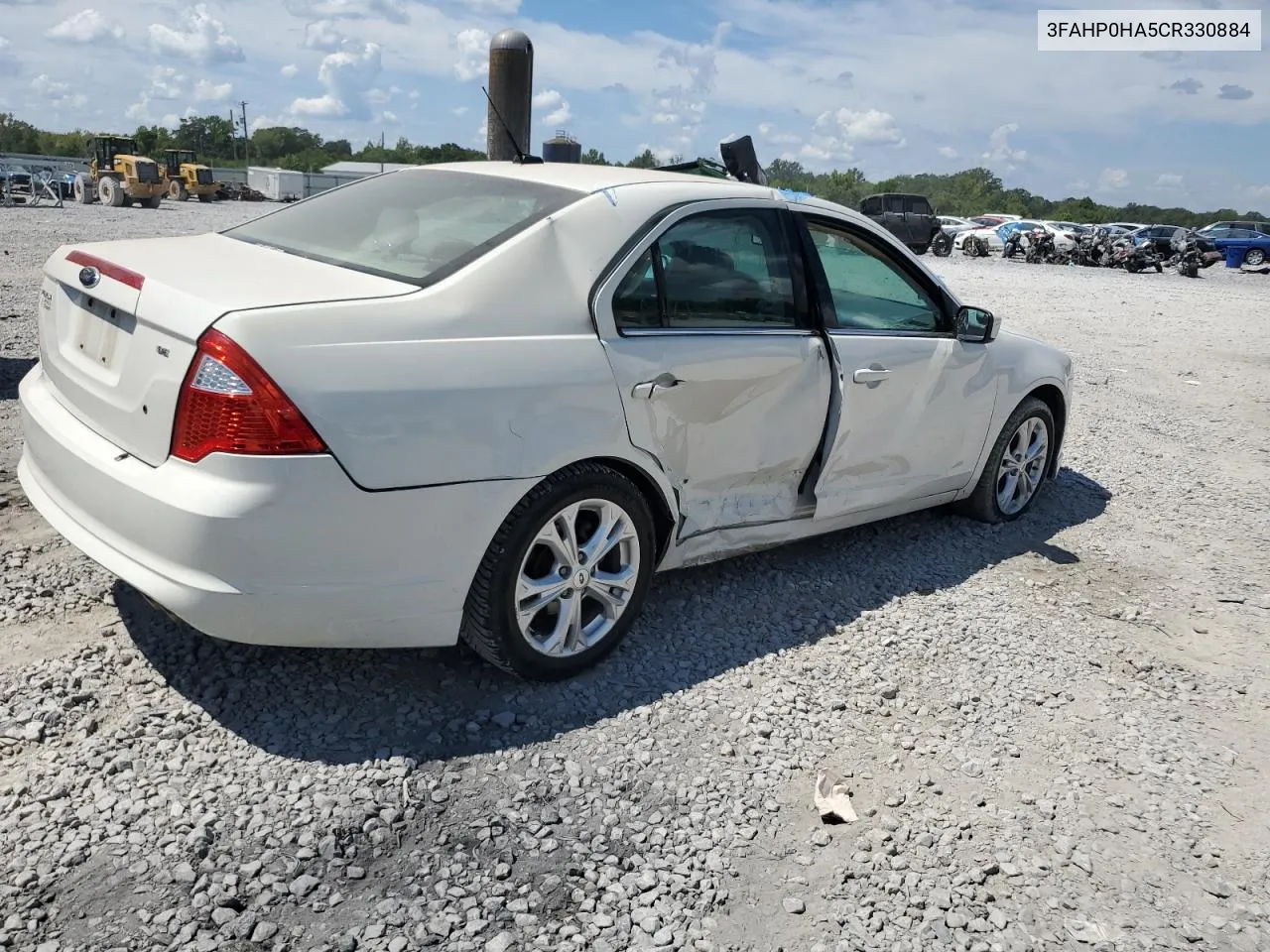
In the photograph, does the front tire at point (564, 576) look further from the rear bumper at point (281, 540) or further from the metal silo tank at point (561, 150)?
the metal silo tank at point (561, 150)

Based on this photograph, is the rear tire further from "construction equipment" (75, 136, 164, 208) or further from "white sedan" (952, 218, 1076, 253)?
"white sedan" (952, 218, 1076, 253)

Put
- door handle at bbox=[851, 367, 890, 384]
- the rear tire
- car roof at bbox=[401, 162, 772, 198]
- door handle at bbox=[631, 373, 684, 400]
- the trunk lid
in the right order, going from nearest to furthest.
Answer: the trunk lid → door handle at bbox=[631, 373, 684, 400] → car roof at bbox=[401, 162, 772, 198] → door handle at bbox=[851, 367, 890, 384] → the rear tire

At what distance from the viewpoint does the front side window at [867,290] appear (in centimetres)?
423

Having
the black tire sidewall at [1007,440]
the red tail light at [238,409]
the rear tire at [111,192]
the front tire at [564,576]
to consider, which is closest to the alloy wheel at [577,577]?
the front tire at [564,576]

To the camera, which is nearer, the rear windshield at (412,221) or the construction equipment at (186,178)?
the rear windshield at (412,221)

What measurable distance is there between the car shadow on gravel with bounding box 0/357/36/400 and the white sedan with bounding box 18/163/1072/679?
303 centimetres

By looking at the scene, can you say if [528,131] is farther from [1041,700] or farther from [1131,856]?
[1131,856]

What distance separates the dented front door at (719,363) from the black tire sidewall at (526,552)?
182 mm

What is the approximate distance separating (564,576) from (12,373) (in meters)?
5.04

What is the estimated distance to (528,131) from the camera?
320 inches

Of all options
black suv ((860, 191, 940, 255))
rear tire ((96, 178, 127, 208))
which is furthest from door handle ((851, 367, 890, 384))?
rear tire ((96, 178, 127, 208))

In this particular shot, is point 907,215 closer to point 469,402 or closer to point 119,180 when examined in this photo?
point 119,180

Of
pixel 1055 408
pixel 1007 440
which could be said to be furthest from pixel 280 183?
pixel 1007 440

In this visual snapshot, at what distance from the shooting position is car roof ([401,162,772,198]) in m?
3.64
